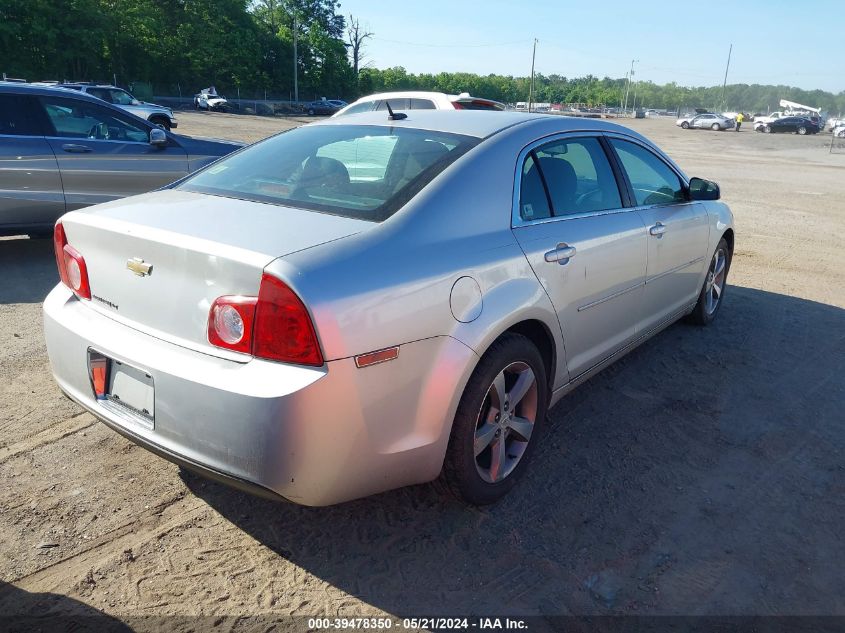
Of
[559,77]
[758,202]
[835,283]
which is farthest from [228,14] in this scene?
[559,77]

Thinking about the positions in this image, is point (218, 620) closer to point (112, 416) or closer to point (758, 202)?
point (112, 416)

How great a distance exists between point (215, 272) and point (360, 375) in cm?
60

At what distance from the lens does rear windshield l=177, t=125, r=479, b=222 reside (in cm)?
277

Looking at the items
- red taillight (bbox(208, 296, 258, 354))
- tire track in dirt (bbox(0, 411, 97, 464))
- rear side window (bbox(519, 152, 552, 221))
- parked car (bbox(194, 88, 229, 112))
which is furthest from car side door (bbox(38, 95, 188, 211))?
parked car (bbox(194, 88, 229, 112))

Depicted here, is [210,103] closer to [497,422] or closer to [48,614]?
[497,422]

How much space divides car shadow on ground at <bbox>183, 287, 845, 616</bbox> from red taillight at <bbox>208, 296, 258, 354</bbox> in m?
0.91

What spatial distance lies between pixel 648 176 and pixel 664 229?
41 cm

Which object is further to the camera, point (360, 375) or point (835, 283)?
point (835, 283)

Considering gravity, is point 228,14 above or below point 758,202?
above

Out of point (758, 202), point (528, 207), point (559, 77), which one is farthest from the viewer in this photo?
point (559, 77)

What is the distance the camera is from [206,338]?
232 cm

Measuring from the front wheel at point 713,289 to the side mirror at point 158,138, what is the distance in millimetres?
5416

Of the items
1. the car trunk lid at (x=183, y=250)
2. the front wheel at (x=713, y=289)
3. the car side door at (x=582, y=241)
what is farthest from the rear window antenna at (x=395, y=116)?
the front wheel at (x=713, y=289)

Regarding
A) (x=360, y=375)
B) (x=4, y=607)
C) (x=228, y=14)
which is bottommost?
(x=4, y=607)
